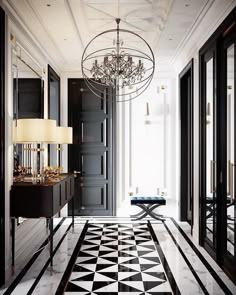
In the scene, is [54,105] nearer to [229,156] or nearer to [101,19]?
[101,19]

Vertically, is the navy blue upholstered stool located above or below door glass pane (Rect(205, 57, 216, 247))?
below

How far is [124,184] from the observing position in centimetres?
759

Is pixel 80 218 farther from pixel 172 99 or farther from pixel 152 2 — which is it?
pixel 152 2

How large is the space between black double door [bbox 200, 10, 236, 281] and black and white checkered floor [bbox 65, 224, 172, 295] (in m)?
0.73

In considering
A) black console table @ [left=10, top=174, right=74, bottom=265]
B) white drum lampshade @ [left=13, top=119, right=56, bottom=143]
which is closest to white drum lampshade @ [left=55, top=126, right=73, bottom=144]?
white drum lampshade @ [left=13, top=119, right=56, bottom=143]

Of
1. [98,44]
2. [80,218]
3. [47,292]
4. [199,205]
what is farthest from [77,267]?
[98,44]

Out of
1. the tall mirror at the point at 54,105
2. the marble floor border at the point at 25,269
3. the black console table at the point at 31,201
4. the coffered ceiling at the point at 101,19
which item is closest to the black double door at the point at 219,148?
the coffered ceiling at the point at 101,19

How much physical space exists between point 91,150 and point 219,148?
342 cm

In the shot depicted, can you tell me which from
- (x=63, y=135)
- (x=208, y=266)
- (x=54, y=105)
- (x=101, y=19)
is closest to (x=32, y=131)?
(x=63, y=135)

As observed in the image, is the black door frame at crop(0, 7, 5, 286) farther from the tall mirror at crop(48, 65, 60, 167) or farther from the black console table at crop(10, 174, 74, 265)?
the tall mirror at crop(48, 65, 60, 167)

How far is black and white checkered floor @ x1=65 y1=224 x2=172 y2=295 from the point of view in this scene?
3426 millimetres

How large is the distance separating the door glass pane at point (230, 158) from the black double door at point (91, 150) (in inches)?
138

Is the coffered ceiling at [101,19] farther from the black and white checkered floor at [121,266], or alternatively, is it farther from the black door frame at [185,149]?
the black and white checkered floor at [121,266]

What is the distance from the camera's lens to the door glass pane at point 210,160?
4.38 metres
